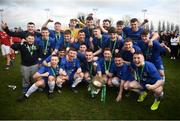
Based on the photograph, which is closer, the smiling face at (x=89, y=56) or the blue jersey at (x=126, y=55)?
the blue jersey at (x=126, y=55)

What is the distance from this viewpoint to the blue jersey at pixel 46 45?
8.57m

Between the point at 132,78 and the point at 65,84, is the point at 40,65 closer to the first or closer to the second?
the point at 65,84

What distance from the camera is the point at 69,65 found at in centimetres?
816

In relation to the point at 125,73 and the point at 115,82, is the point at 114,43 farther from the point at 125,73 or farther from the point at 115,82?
the point at 115,82

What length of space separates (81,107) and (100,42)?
2344 mm

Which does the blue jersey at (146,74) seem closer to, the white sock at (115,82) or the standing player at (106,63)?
the white sock at (115,82)

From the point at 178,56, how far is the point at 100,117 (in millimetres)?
13833

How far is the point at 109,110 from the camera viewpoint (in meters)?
6.82

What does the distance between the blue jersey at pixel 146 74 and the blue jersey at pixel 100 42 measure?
143 centimetres

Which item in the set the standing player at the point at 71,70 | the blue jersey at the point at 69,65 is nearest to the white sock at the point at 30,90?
the standing player at the point at 71,70

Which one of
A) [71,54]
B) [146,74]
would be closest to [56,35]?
[71,54]

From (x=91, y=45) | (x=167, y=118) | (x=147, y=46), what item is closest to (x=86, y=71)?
(x=91, y=45)

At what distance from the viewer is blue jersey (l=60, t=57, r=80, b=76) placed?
8.12 m

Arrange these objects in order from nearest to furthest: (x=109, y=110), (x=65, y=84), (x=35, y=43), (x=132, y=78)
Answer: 1. (x=109, y=110)
2. (x=132, y=78)
3. (x=35, y=43)
4. (x=65, y=84)
